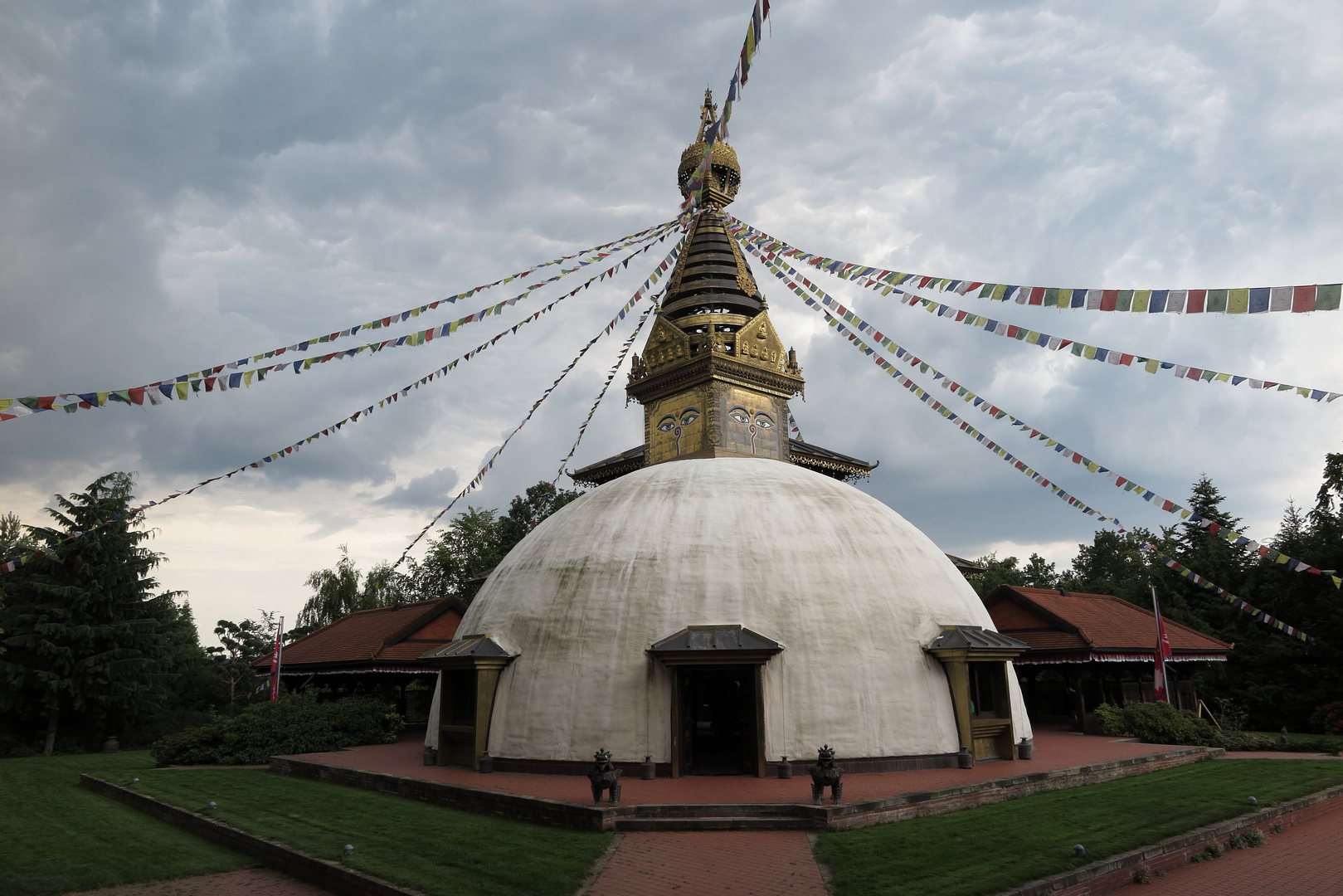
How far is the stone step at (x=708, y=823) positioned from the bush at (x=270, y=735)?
11707 mm

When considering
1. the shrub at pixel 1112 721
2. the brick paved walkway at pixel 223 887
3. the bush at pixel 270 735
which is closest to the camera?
the brick paved walkway at pixel 223 887

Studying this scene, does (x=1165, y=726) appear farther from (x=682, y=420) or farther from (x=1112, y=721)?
(x=682, y=420)

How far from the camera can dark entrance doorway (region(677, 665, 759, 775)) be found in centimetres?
1350

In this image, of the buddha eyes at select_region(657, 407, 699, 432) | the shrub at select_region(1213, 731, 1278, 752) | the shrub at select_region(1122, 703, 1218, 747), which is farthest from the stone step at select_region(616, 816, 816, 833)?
the buddha eyes at select_region(657, 407, 699, 432)

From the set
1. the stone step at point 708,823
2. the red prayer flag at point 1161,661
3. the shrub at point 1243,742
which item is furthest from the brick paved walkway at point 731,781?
the red prayer flag at point 1161,661

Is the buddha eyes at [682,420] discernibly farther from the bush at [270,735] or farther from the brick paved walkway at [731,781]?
the brick paved walkway at [731,781]

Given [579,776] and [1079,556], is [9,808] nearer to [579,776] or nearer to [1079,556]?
[579,776]

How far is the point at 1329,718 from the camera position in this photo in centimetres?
2381

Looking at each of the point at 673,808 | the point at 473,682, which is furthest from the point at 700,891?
the point at 473,682

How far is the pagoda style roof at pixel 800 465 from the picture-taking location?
102 ft

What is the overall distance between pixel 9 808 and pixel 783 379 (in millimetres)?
22565

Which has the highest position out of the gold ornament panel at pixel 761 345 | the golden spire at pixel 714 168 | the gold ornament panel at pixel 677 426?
the golden spire at pixel 714 168

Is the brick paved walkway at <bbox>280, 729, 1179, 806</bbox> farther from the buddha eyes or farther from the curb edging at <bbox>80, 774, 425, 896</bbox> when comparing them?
the buddha eyes

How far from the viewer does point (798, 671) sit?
13672mm
